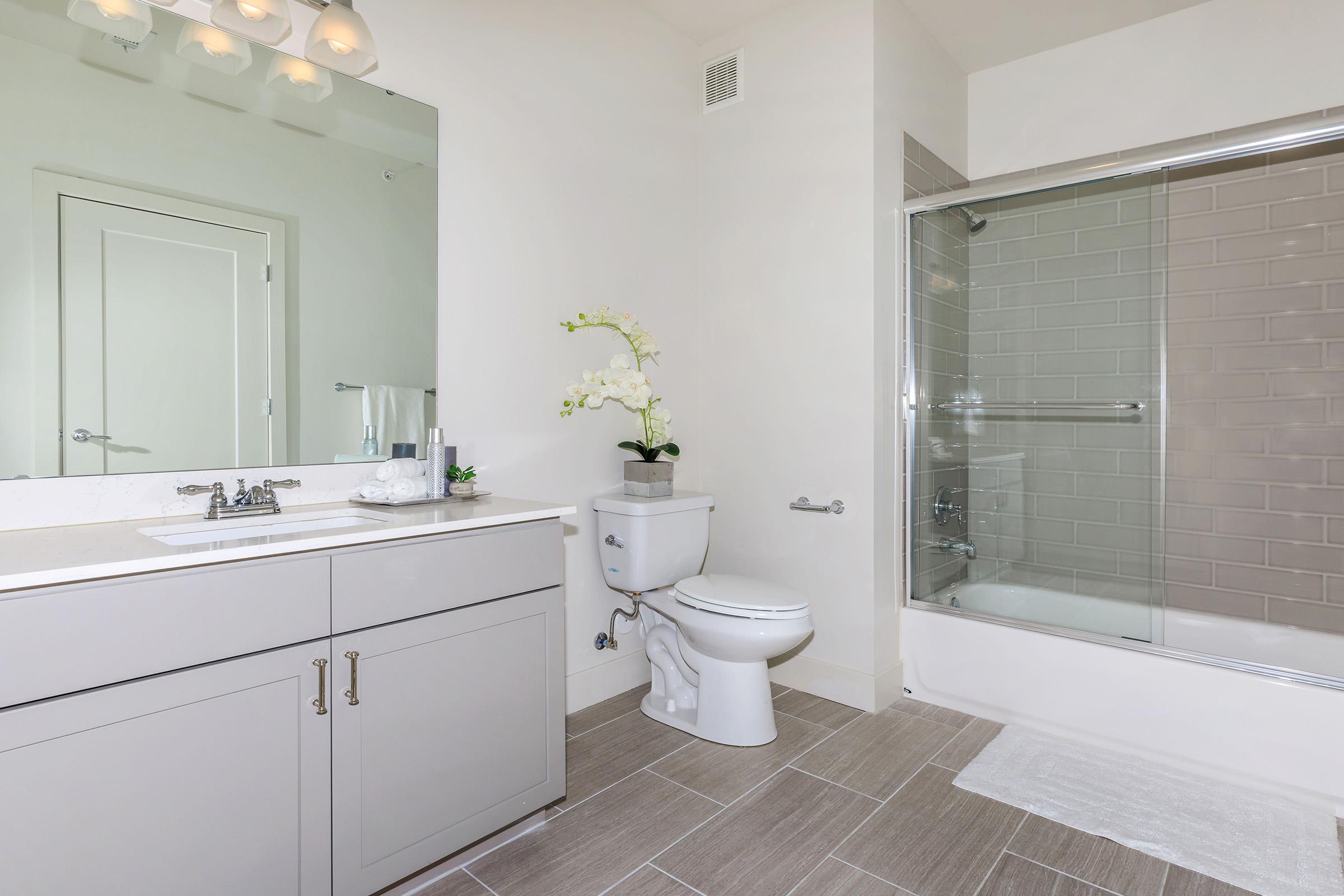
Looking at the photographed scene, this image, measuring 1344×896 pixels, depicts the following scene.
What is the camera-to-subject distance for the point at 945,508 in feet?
9.24

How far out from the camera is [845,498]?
2.64 metres

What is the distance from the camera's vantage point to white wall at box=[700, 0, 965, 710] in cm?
259

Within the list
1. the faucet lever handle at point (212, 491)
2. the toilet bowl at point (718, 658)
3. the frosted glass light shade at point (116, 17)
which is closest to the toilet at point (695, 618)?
the toilet bowl at point (718, 658)

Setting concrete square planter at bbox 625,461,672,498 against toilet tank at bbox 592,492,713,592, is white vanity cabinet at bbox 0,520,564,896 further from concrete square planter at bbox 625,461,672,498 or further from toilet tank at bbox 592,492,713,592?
concrete square planter at bbox 625,461,672,498

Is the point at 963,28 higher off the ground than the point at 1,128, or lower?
higher

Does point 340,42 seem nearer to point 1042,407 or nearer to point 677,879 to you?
point 677,879

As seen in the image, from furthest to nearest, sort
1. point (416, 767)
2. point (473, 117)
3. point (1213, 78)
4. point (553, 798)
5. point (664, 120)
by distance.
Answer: point (664, 120) → point (1213, 78) → point (473, 117) → point (553, 798) → point (416, 767)

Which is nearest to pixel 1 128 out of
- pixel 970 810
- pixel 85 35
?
pixel 85 35

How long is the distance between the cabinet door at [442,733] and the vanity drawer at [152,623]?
128 mm

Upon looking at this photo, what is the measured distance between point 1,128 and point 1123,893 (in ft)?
9.39

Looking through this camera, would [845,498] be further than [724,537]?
No

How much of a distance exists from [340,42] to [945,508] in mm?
2504

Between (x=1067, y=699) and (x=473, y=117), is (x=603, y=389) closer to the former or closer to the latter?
(x=473, y=117)

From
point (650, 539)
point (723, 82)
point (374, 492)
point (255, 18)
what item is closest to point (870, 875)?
point (650, 539)
